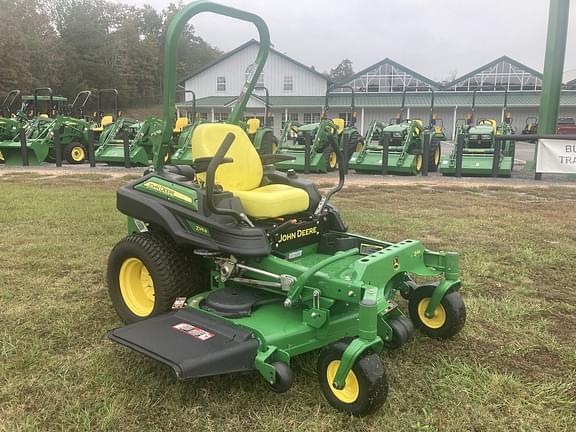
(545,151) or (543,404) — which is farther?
(545,151)

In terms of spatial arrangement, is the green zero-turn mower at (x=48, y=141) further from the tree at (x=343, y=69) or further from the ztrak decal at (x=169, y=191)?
the tree at (x=343, y=69)

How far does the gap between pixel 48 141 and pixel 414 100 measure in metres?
25.3

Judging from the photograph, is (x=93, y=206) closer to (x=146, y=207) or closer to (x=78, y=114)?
(x=146, y=207)

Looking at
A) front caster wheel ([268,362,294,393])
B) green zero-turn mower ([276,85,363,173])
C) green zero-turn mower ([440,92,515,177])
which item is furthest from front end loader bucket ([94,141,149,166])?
front caster wheel ([268,362,294,393])

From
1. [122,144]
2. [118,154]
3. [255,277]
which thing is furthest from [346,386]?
[122,144]

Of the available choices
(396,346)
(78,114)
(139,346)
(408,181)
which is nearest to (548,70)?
(408,181)

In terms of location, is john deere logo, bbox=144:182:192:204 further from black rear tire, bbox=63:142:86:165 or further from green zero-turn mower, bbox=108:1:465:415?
black rear tire, bbox=63:142:86:165

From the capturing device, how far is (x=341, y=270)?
2.70 metres

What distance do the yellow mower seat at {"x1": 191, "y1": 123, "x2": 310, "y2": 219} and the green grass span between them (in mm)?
857

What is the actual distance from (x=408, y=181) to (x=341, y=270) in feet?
28.1

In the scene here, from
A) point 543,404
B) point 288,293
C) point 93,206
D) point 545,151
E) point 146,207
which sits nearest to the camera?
point 543,404

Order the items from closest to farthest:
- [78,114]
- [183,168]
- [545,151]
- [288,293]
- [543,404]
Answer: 1. [543,404]
2. [288,293]
3. [183,168]
4. [545,151]
5. [78,114]

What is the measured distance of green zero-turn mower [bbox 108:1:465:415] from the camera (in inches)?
89.5

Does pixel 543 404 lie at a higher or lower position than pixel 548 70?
lower
